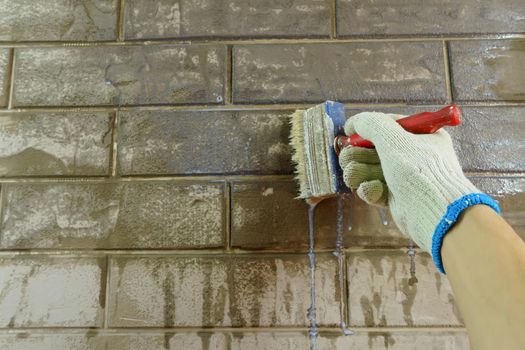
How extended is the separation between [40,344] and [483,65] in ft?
5.85

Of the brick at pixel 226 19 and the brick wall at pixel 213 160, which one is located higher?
the brick at pixel 226 19

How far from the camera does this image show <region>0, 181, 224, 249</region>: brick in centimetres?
142

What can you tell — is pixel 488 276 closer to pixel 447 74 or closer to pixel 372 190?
pixel 372 190

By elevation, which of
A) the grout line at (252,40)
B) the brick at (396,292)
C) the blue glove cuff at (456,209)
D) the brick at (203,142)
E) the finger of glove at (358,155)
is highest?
the grout line at (252,40)

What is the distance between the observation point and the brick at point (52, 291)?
4.50 ft

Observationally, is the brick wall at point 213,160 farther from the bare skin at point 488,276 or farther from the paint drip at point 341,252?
the bare skin at point 488,276

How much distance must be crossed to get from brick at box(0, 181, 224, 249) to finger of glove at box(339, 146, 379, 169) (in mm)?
473

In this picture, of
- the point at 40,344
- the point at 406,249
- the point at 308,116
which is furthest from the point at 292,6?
the point at 40,344

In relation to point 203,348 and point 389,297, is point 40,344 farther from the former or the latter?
point 389,297

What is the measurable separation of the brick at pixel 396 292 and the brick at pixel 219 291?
79 millimetres

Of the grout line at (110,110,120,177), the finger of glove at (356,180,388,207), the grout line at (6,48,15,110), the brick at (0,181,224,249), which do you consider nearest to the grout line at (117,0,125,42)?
the grout line at (110,110,120,177)

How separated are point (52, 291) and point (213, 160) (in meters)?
0.69

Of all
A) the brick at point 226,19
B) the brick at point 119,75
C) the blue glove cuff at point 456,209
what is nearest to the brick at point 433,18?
the brick at point 226,19

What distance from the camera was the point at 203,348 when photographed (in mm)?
1342
